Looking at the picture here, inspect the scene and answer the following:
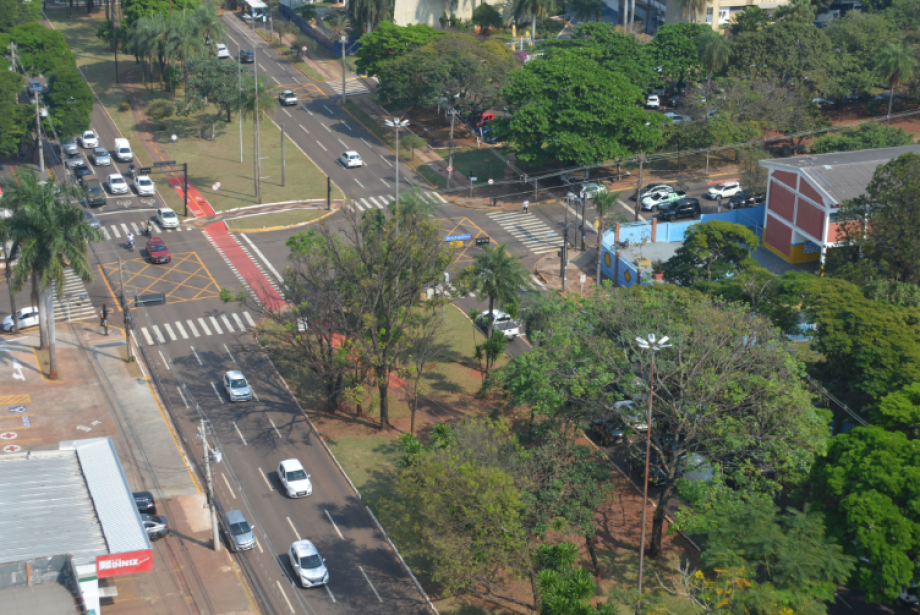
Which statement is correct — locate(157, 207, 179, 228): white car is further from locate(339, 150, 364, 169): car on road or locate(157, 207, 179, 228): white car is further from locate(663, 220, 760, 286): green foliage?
locate(663, 220, 760, 286): green foliage

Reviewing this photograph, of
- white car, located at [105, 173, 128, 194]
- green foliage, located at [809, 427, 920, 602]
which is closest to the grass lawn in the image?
white car, located at [105, 173, 128, 194]

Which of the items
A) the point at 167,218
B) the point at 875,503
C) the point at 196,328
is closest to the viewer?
the point at 875,503

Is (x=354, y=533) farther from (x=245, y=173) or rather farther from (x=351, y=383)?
(x=245, y=173)

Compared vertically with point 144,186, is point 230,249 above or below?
below

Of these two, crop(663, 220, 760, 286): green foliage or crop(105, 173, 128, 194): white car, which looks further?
crop(105, 173, 128, 194): white car

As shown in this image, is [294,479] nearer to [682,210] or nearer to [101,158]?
[682,210]

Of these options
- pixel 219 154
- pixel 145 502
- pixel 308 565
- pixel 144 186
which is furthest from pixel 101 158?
pixel 308 565

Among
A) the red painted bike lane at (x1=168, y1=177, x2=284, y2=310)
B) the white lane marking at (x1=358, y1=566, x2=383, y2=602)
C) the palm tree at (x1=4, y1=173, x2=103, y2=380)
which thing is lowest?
the white lane marking at (x1=358, y1=566, x2=383, y2=602)

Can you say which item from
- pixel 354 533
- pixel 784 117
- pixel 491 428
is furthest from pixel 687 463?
pixel 784 117

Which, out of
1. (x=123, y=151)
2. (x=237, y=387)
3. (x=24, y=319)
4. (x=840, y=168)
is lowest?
(x=237, y=387)
